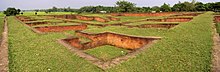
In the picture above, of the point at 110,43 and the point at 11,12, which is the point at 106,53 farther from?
the point at 11,12

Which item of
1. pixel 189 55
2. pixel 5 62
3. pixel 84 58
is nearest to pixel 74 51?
pixel 84 58

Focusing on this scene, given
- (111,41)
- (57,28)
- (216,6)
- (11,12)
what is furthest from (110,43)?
(11,12)

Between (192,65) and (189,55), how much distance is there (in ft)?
2.07

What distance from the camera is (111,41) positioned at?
761 cm

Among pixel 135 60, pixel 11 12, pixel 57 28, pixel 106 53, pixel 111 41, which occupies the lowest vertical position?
pixel 106 53

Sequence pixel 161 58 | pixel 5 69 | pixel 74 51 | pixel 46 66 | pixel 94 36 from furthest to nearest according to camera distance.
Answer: pixel 94 36 → pixel 74 51 → pixel 161 58 → pixel 46 66 → pixel 5 69

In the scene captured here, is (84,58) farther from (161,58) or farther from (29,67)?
(161,58)

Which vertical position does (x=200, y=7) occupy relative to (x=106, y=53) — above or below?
above

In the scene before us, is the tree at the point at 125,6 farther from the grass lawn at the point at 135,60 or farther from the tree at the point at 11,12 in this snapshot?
the grass lawn at the point at 135,60

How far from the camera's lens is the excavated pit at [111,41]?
6.17 meters

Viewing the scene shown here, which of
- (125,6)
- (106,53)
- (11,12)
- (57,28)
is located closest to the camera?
(106,53)

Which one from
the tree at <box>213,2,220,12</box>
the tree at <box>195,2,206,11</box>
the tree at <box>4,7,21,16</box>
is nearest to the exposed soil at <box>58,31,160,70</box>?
the tree at <box>213,2,220,12</box>

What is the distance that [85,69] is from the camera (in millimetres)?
3252

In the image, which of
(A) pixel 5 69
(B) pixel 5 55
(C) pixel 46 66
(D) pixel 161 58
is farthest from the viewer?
(B) pixel 5 55
